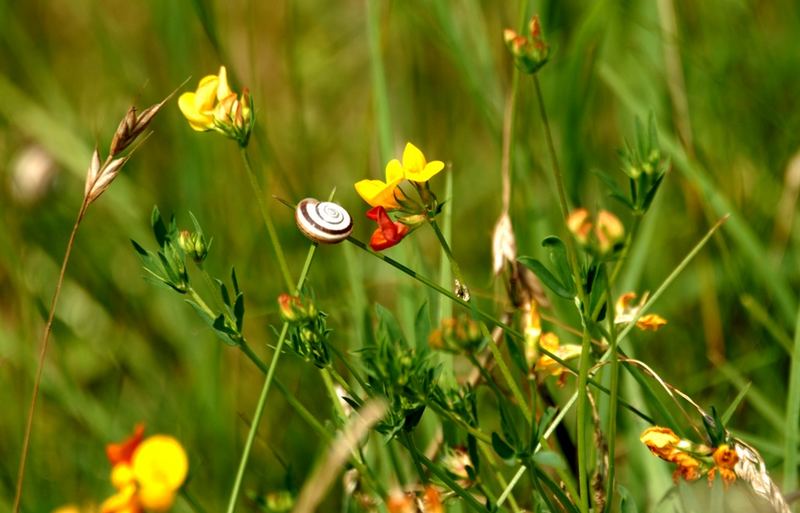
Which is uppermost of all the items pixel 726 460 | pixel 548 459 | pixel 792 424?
pixel 548 459

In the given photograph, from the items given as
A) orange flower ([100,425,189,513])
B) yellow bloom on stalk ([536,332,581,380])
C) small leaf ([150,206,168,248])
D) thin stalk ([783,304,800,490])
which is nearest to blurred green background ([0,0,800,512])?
thin stalk ([783,304,800,490])

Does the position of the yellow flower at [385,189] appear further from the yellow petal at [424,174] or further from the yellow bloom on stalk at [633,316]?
the yellow bloom on stalk at [633,316]

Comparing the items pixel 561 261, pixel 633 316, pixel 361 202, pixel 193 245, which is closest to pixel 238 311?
pixel 193 245

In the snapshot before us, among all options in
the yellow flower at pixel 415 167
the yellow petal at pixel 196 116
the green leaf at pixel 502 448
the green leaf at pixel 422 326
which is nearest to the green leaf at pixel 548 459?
the green leaf at pixel 502 448

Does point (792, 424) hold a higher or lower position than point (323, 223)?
lower

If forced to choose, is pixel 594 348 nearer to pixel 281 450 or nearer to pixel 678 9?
pixel 281 450

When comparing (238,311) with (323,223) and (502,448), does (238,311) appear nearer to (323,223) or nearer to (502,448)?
(323,223)

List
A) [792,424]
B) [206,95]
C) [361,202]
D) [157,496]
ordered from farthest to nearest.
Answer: [361,202]
[792,424]
[206,95]
[157,496]

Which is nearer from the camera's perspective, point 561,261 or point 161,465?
point 161,465
